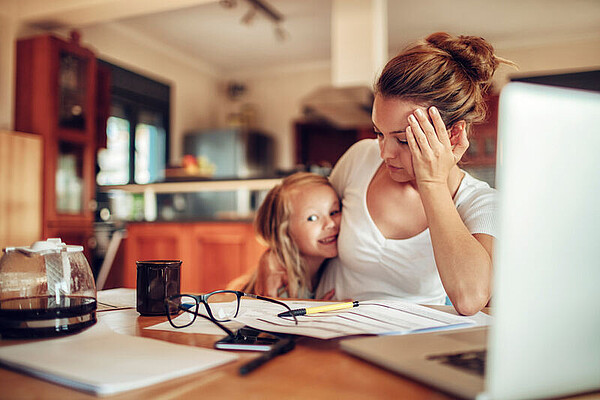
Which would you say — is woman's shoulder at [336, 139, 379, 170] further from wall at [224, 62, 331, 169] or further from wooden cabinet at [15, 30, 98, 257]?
wall at [224, 62, 331, 169]

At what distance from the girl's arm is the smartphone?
1.25 ft

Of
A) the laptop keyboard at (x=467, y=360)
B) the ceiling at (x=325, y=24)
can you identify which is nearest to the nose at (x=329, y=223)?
the laptop keyboard at (x=467, y=360)

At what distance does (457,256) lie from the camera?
2.96 feet

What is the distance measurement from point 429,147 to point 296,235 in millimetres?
498

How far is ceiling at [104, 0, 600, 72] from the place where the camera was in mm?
4531

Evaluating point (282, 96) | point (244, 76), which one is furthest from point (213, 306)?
point (244, 76)

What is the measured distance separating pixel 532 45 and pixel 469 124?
5.13 meters

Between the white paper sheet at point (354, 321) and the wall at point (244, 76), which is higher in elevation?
the wall at point (244, 76)

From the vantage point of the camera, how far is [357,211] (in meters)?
1.26

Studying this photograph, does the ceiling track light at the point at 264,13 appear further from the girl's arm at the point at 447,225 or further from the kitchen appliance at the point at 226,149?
the girl's arm at the point at 447,225

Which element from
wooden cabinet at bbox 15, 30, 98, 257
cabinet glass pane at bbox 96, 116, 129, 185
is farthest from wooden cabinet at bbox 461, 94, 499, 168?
wooden cabinet at bbox 15, 30, 98, 257

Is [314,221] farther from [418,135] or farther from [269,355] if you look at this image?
[269,355]

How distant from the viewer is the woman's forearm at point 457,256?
0.85 metres

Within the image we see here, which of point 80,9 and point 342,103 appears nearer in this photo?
point 80,9
